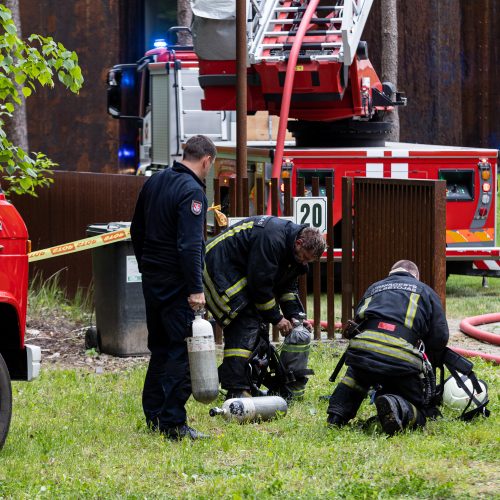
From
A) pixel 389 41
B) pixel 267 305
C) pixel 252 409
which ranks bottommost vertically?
pixel 252 409

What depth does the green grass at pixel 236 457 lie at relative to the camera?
18.2ft

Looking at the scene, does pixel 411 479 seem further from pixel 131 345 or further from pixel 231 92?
pixel 231 92

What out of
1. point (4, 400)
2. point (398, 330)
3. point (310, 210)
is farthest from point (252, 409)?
point (310, 210)

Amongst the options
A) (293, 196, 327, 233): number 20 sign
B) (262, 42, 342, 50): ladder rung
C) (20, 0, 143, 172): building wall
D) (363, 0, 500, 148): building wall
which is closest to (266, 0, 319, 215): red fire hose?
(262, 42, 342, 50): ladder rung

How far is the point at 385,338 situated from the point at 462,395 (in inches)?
34.7

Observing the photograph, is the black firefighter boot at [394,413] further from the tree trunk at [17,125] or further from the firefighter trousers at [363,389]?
the tree trunk at [17,125]

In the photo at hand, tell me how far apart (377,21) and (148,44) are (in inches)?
282

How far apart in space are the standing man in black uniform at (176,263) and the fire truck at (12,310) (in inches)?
30.2

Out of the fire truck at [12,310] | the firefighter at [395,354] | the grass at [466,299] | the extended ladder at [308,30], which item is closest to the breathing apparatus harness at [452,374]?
the firefighter at [395,354]

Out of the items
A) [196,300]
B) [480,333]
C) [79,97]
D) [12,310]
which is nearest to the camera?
[12,310]

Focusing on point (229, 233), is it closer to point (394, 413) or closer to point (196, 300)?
point (196, 300)

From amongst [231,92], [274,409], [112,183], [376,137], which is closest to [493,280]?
[376,137]

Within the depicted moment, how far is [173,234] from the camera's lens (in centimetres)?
684

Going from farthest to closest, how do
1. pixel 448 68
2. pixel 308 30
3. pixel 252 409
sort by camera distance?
pixel 448 68
pixel 308 30
pixel 252 409
